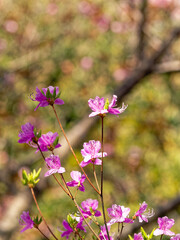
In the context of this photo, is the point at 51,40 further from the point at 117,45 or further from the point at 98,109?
the point at 98,109

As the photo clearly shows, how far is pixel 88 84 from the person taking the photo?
475 cm

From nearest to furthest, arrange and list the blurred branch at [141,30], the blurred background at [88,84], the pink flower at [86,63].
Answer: the blurred branch at [141,30]
the blurred background at [88,84]
the pink flower at [86,63]

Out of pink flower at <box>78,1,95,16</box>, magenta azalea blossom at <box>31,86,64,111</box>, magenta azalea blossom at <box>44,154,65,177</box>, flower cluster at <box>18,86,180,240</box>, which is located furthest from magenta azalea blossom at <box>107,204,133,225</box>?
pink flower at <box>78,1,95,16</box>

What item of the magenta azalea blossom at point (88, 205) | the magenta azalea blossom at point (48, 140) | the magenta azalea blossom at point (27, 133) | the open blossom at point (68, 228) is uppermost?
the magenta azalea blossom at point (27, 133)

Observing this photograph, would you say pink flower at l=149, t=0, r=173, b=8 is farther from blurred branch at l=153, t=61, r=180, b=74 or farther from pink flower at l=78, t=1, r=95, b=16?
blurred branch at l=153, t=61, r=180, b=74

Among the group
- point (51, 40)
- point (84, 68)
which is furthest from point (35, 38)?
Answer: point (84, 68)

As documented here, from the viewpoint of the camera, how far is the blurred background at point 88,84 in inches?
142

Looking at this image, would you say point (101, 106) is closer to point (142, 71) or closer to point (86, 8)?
point (142, 71)

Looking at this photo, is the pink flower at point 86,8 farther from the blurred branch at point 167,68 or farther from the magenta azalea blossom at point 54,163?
the magenta azalea blossom at point 54,163

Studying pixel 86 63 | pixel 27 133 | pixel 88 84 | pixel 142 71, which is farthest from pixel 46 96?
pixel 86 63

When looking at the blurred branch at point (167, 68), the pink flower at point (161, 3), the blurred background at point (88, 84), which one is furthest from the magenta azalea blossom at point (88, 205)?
the pink flower at point (161, 3)

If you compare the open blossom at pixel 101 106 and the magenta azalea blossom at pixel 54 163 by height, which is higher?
the open blossom at pixel 101 106

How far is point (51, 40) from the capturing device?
4.59m

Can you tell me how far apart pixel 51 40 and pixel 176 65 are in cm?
223
